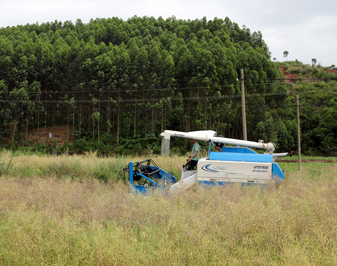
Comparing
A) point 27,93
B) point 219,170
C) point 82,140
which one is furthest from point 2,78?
point 219,170

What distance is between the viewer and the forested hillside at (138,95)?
140ft

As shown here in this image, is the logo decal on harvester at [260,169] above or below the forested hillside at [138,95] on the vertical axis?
below

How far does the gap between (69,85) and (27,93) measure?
6.87 meters

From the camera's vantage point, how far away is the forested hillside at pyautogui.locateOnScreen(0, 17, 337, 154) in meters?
42.8

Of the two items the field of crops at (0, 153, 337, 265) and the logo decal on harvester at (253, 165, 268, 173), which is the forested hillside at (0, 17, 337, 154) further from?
the field of crops at (0, 153, 337, 265)

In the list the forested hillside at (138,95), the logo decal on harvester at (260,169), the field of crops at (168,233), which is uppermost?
the forested hillside at (138,95)

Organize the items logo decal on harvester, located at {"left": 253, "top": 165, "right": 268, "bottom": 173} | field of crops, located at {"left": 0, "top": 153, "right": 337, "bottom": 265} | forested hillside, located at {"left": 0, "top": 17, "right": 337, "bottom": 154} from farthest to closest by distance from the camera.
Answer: forested hillside, located at {"left": 0, "top": 17, "right": 337, "bottom": 154} < logo decal on harvester, located at {"left": 253, "top": 165, "right": 268, "bottom": 173} < field of crops, located at {"left": 0, "top": 153, "right": 337, "bottom": 265}

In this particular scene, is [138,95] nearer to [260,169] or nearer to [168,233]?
[260,169]

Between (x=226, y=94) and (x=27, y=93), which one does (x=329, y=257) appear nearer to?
(x=226, y=94)

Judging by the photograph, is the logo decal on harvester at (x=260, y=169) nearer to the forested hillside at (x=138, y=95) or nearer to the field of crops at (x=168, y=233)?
the field of crops at (x=168, y=233)

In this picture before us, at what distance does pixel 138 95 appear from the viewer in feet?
149

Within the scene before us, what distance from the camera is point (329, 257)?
4402 millimetres

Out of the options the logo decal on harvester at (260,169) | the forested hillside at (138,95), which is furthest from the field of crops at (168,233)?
the forested hillside at (138,95)

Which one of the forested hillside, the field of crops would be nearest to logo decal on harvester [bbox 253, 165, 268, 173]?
the field of crops
